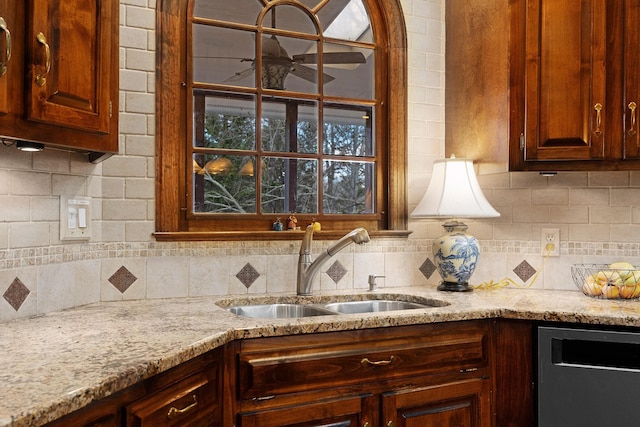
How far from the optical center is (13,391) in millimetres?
1031

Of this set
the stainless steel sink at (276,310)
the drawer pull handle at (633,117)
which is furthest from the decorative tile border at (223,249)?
the drawer pull handle at (633,117)

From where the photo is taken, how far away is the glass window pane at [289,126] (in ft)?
8.17

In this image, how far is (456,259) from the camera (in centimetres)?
240

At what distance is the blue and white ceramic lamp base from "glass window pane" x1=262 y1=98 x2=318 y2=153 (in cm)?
70

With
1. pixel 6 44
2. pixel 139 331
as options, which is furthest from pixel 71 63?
pixel 139 331

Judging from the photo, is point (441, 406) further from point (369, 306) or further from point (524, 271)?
point (524, 271)

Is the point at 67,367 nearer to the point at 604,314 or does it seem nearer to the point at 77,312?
the point at 77,312

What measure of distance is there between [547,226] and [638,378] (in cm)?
87

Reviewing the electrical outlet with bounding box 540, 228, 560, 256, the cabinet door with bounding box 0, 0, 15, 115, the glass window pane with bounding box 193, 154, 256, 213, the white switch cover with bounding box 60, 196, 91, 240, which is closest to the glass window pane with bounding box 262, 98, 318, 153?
the glass window pane with bounding box 193, 154, 256, 213

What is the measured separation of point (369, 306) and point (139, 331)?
1.08m

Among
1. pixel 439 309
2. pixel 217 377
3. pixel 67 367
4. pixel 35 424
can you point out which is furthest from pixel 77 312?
pixel 439 309

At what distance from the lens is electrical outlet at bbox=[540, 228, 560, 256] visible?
8.47 ft

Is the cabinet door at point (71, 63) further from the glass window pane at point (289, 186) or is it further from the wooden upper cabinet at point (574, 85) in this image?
the wooden upper cabinet at point (574, 85)

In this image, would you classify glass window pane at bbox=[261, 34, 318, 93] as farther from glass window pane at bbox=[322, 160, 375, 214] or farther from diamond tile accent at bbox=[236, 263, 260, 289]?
diamond tile accent at bbox=[236, 263, 260, 289]
